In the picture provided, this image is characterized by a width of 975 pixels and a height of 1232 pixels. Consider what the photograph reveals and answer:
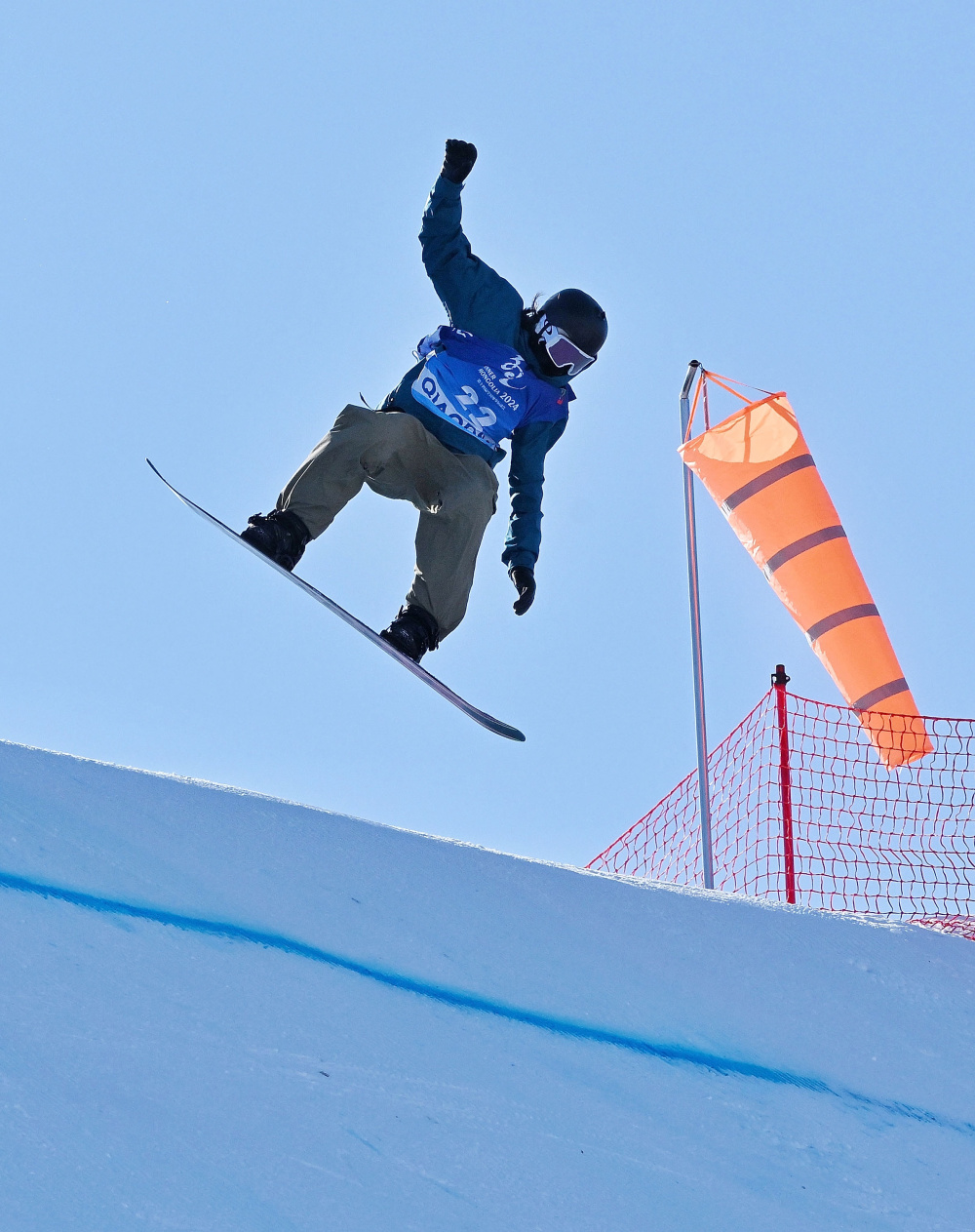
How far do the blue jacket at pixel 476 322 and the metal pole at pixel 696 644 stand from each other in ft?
3.22

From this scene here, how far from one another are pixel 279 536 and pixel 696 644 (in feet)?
6.80

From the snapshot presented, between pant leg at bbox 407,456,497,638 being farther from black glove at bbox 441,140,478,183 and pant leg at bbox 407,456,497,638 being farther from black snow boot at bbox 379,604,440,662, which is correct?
black glove at bbox 441,140,478,183

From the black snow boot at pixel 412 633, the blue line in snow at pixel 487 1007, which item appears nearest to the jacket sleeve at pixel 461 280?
the black snow boot at pixel 412 633

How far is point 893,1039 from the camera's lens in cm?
293

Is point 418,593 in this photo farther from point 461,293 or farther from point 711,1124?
point 711,1124

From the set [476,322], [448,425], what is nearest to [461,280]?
[476,322]

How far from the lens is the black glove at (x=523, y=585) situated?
5.24 meters

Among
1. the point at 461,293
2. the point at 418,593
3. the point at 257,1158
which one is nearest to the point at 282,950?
the point at 257,1158

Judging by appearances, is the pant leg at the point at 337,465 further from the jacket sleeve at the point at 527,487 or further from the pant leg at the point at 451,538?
the jacket sleeve at the point at 527,487

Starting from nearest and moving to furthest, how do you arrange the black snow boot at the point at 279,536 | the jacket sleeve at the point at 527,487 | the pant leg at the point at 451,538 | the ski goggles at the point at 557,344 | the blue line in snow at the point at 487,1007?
the blue line in snow at the point at 487,1007 < the black snow boot at the point at 279,536 < the pant leg at the point at 451,538 < the ski goggles at the point at 557,344 < the jacket sleeve at the point at 527,487

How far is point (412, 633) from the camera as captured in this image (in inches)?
183

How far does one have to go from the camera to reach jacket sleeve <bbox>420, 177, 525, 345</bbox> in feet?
15.0

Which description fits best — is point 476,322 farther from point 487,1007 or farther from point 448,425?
point 487,1007

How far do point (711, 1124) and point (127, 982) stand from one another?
107cm
